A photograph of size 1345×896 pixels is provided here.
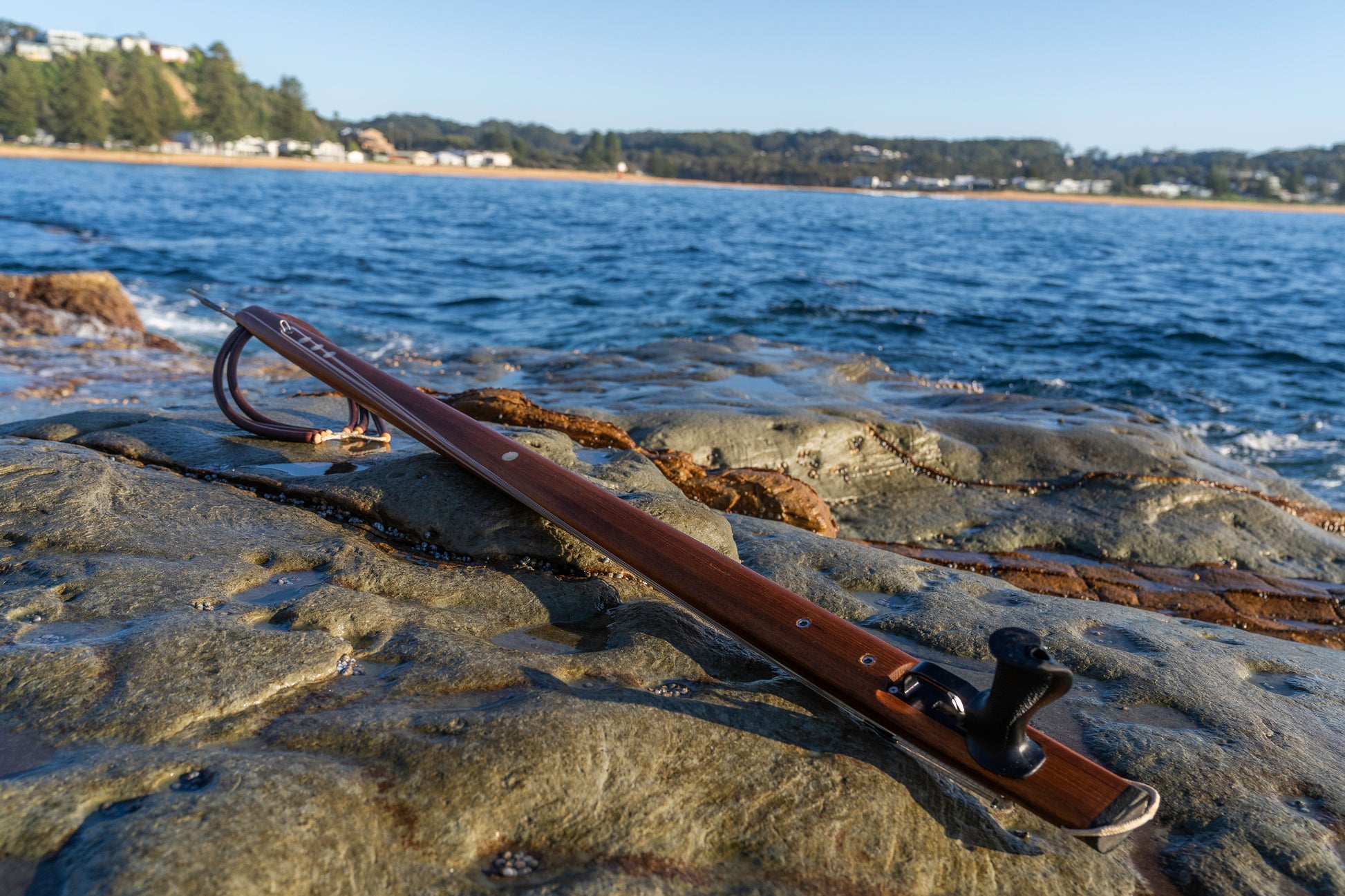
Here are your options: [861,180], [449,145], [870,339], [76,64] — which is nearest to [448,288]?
[870,339]

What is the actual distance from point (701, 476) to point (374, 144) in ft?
458

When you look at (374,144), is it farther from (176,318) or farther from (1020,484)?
(1020,484)

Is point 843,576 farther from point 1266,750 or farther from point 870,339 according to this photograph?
point 870,339

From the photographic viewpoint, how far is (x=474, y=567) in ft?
8.46

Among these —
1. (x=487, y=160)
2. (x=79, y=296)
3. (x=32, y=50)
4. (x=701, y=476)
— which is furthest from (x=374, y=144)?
(x=701, y=476)

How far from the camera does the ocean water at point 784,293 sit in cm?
1042

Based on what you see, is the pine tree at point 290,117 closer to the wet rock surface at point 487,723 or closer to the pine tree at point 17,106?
the pine tree at point 17,106

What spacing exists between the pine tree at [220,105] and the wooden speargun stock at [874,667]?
4373 inches

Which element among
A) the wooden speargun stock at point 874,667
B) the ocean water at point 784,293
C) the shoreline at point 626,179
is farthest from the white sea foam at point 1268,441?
the shoreline at point 626,179

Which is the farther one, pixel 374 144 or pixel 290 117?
pixel 374 144

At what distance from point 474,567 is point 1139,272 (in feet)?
84.6

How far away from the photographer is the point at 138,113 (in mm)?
82125

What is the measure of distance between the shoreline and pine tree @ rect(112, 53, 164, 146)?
2629 mm

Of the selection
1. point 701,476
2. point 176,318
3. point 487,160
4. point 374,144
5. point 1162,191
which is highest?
point 374,144
